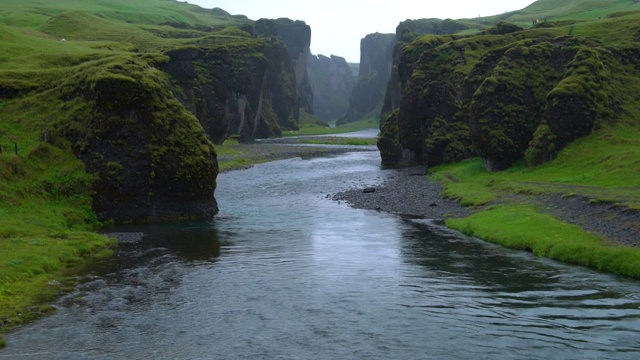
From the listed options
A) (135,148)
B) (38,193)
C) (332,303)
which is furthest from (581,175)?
(38,193)

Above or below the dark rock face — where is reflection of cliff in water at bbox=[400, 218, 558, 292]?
below

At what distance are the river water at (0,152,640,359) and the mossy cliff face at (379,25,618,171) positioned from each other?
110 ft

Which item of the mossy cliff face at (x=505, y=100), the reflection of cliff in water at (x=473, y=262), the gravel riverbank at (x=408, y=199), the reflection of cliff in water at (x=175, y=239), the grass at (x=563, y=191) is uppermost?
the mossy cliff face at (x=505, y=100)

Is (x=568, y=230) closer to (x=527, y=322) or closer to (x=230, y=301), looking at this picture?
(x=527, y=322)

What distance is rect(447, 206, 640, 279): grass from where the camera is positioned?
118 ft

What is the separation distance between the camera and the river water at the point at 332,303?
24969 millimetres

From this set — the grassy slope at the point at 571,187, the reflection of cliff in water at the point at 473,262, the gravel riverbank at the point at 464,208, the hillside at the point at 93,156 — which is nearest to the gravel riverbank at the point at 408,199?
the gravel riverbank at the point at 464,208

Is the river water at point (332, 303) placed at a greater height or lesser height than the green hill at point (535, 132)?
lesser

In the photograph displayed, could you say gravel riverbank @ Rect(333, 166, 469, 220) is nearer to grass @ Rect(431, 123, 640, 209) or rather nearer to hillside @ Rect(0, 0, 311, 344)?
grass @ Rect(431, 123, 640, 209)

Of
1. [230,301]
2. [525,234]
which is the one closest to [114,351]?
[230,301]

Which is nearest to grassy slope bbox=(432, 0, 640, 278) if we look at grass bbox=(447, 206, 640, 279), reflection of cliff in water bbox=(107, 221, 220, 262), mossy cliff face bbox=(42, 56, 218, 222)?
grass bbox=(447, 206, 640, 279)

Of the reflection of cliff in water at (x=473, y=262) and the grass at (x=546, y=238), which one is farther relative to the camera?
the grass at (x=546, y=238)

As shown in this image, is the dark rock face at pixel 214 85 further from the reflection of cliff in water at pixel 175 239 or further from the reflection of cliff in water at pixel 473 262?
the reflection of cliff in water at pixel 473 262

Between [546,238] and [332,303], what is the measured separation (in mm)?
18297
